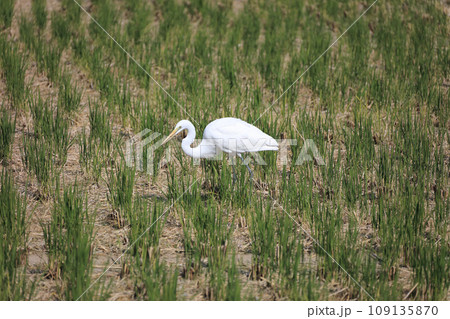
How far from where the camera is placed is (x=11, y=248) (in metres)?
3.39

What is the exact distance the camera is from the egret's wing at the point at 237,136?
4316 millimetres

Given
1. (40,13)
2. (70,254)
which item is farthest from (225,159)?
(40,13)

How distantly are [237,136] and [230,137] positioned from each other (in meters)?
0.05

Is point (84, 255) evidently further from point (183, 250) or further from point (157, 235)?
point (183, 250)

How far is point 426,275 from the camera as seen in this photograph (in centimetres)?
309

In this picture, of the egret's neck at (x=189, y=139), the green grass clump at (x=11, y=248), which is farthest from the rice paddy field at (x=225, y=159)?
the egret's neck at (x=189, y=139)

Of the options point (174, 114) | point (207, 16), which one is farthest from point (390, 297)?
point (207, 16)

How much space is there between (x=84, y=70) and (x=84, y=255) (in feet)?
12.1

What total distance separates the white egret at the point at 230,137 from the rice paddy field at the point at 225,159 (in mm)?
163

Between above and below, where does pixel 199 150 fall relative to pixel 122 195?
above

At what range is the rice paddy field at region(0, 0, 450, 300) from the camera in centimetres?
334

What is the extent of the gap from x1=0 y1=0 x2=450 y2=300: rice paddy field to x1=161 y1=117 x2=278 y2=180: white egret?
163mm

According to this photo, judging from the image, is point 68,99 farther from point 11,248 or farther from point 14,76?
point 11,248

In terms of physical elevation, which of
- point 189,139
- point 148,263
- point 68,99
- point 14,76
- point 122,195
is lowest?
point 148,263
